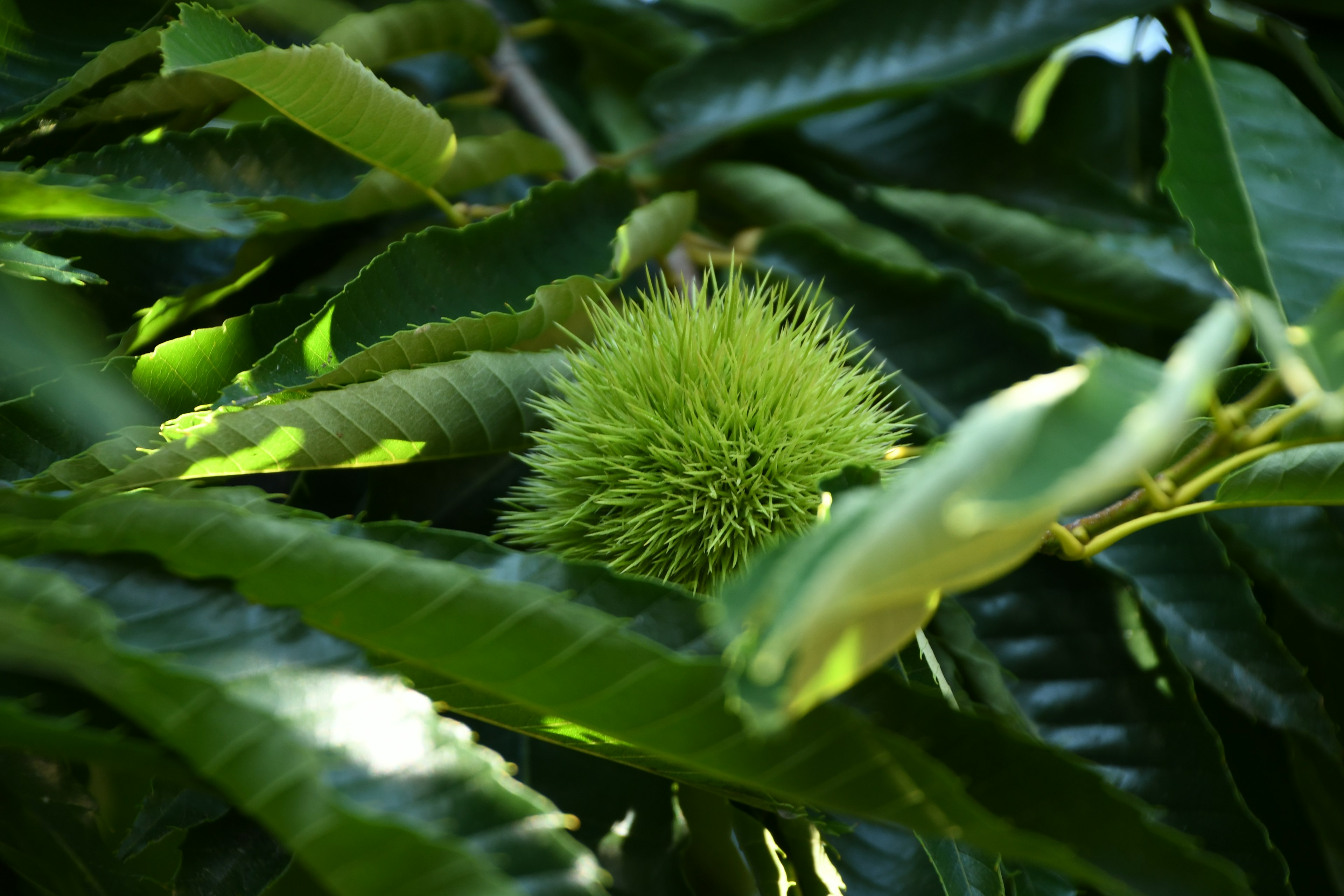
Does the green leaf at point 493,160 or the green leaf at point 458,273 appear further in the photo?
the green leaf at point 493,160

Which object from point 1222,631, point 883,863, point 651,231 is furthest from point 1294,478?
point 651,231

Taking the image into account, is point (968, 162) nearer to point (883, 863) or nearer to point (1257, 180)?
point (1257, 180)

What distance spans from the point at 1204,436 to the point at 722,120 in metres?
0.54

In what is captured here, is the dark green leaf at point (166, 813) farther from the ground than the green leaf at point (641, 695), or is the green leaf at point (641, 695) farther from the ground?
the green leaf at point (641, 695)

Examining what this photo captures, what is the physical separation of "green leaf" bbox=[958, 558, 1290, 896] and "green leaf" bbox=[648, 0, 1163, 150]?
44cm

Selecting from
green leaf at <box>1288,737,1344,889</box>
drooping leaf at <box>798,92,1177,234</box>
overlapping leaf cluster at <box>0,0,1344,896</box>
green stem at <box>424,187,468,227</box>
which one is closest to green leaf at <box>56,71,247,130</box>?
overlapping leaf cluster at <box>0,0,1344,896</box>

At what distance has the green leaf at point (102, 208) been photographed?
0.38 m

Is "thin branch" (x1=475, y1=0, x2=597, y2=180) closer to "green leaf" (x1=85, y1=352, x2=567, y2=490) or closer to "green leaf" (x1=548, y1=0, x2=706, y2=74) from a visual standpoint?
"green leaf" (x1=548, y1=0, x2=706, y2=74)

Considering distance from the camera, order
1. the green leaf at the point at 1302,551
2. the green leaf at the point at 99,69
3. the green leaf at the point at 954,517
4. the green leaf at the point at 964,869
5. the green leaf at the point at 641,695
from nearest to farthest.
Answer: the green leaf at the point at 954,517
the green leaf at the point at 641,695
the green leaf at the point at 964,869
the green leaf at the point at 99,69
the green leaf at the point at 1302,551

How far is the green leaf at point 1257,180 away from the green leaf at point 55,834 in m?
0.77

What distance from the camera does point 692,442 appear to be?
1.62 ft

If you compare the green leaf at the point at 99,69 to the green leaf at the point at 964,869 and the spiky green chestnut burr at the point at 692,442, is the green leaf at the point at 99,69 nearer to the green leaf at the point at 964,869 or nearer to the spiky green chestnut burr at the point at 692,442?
the spiky green chestnut burr at the point at 692,442

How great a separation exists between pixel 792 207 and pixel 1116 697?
1.62 feet

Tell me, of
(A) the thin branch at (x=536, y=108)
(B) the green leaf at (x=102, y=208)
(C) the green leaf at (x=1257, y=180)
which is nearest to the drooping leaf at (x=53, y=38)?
(B) the green leaf at (x=102, y=208)
